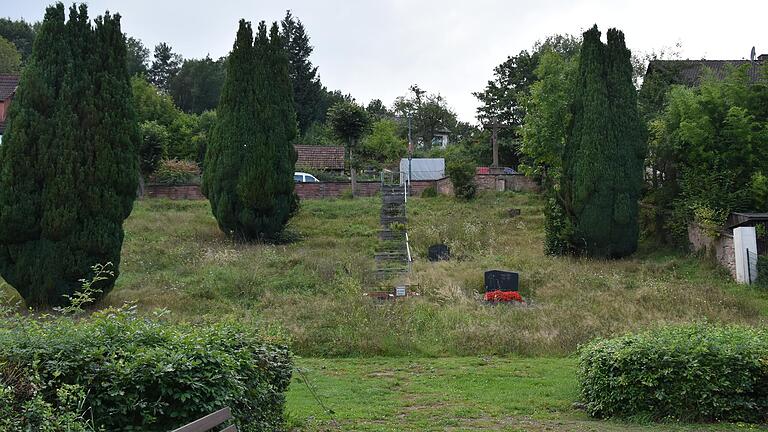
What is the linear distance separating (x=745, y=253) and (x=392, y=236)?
12050 millimetres

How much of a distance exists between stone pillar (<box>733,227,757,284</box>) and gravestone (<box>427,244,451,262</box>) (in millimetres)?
8843

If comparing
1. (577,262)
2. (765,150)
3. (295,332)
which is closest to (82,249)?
(295,332)

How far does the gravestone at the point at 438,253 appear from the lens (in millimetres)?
24928

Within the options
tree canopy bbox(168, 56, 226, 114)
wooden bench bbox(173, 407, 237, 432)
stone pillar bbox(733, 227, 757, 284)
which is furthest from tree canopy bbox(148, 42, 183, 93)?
wooden bench bbox(173, 407, 237, 432)

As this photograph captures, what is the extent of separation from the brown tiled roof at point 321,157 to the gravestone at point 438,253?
2125 centimetres

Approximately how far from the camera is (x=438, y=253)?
25.1 metres

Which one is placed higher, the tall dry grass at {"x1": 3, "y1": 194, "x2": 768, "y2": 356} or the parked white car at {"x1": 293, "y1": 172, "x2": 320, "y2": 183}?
the parked white car at {"x1": 293, "y1": 172, "x2": 320, "y2": 183}

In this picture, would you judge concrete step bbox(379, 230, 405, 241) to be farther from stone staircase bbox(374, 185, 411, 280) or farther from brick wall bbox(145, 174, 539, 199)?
brick wall bbox(145, 174, 539, 199)

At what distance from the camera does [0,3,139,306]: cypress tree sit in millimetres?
17906

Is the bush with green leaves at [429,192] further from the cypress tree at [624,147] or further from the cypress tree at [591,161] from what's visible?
the cypress tree at [624,147]

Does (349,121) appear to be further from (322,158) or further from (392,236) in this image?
(392,236)

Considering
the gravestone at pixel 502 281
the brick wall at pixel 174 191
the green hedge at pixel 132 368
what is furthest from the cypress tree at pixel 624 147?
the green hedge at pixel 132 368

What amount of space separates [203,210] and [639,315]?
20695mm

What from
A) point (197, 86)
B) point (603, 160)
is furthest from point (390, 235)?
point (197, 86)
